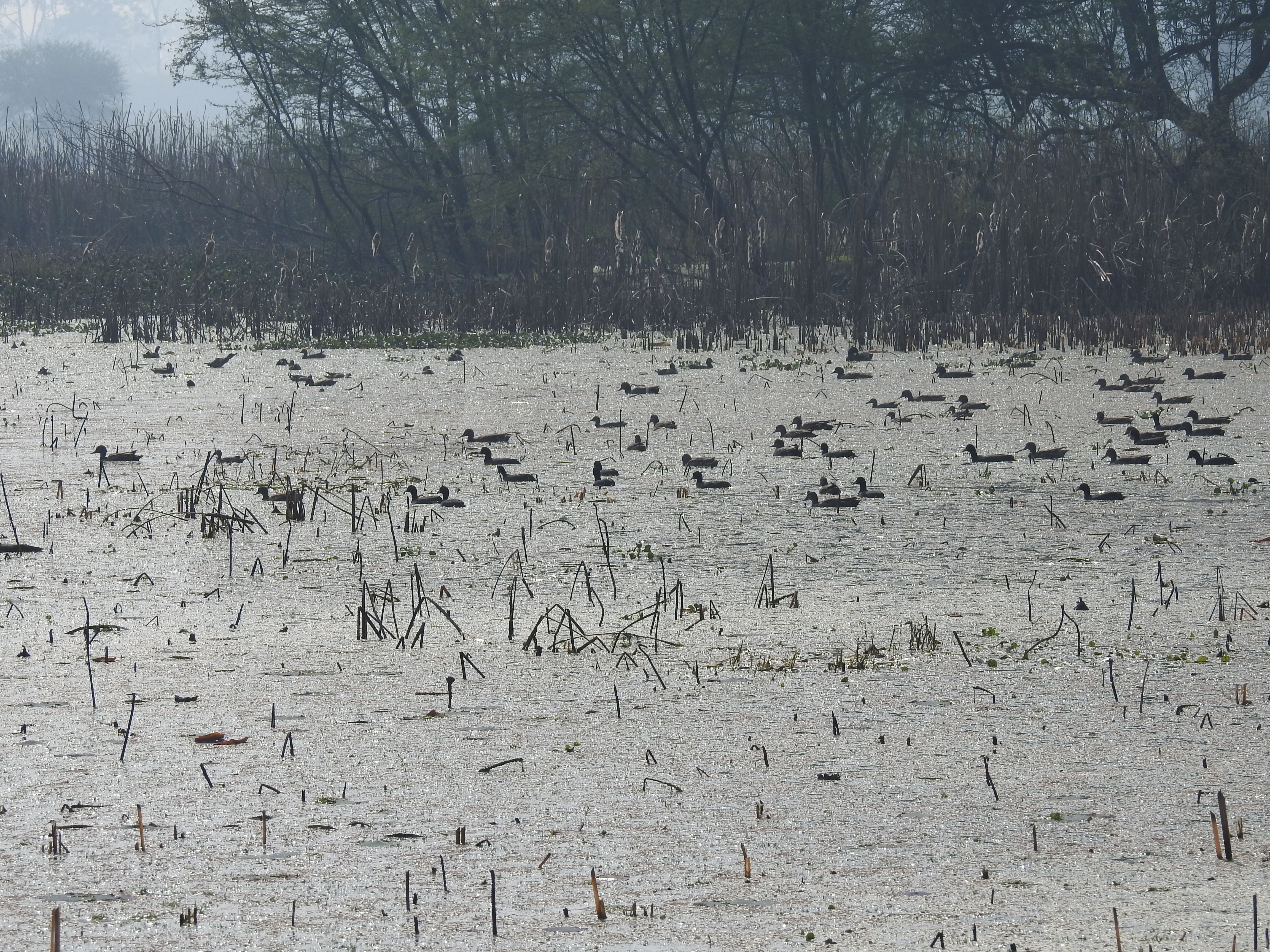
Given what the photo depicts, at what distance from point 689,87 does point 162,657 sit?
496 inches

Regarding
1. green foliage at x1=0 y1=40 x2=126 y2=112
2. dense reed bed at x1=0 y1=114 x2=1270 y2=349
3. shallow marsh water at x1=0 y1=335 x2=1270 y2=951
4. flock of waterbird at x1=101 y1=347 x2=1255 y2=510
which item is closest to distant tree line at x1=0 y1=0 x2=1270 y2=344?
dense reed bed at x1=0 y1=114 x2=1270 y2=349

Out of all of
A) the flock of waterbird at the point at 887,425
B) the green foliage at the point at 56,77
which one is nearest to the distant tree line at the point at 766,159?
the flock of waterbird at the point at 887,425

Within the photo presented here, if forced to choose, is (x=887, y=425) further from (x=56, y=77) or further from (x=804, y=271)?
(x=56, y=77)

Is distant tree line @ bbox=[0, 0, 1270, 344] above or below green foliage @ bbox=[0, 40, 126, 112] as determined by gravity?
below

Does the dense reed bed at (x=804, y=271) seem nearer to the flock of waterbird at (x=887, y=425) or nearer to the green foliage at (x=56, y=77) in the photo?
the flock of waterbird at (x=887, y=425)

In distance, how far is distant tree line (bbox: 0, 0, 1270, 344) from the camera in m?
11.9

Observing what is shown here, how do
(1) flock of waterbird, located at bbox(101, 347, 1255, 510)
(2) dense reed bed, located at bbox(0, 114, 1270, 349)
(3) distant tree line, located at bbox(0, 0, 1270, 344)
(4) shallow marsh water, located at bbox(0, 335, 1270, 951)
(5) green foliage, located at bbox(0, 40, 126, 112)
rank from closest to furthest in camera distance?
(4) shallow marsh water, located at bbox(0, 335, 1270, 951), (1) flock of waterbird, located at bbox(101, 347, 1255, 510), (2) dense reed bed, located at bbox(0, 114, 1270, 349), (3) distant tree line, located at bbox(0, 0, 1270, 344), (5) green foliage, located at bbox(0, 40, 126, 112)

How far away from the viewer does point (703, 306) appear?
12.3 m

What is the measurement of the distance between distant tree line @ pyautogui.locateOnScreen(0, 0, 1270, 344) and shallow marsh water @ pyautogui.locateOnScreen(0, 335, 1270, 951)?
5.20 meters

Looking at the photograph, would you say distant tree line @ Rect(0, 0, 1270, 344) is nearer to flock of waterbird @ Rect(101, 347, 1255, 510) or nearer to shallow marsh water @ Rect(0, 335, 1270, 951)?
flock of waterbird @ Rect(101, 347, 1255, 510)

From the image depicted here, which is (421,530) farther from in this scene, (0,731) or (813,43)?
(813,43)

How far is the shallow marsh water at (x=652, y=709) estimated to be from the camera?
2.30m

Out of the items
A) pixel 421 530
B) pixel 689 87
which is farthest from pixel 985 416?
pixel 689 87

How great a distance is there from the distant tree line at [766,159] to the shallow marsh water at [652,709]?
5.20 meters
